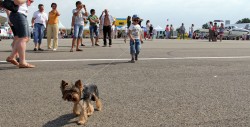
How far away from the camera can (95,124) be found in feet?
12.6

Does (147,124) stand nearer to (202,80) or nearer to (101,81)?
(101,81)

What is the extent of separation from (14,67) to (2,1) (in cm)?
159

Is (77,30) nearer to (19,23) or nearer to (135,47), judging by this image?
(135,47)

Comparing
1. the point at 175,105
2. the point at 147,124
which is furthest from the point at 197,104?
the point at 147,124

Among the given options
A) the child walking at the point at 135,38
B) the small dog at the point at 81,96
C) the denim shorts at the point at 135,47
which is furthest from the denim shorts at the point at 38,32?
the small dog at the point at 81,96

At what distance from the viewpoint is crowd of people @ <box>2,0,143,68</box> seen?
7.53m

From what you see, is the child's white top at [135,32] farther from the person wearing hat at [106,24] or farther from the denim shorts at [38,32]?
the person wearing hat at [106,24]

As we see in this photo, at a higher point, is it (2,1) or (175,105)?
(2,1)

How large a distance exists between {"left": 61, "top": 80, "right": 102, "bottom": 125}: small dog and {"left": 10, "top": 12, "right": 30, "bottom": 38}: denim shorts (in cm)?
398

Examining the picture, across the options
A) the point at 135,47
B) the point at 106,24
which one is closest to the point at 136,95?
the point at 135,47

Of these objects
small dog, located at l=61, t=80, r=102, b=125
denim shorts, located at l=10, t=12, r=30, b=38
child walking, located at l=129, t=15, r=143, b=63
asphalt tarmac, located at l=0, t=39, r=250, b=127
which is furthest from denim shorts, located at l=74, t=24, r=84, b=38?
small dog, located at l=61, t=80, r=102, b=125

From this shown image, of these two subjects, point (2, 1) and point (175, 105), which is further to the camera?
point (2, 1)

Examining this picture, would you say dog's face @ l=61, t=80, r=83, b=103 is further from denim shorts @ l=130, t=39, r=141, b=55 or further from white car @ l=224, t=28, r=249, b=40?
white car @ l=224, t=28, r=249, b=40

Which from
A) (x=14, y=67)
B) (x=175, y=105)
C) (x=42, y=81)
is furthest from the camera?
(x=14, y=67)
